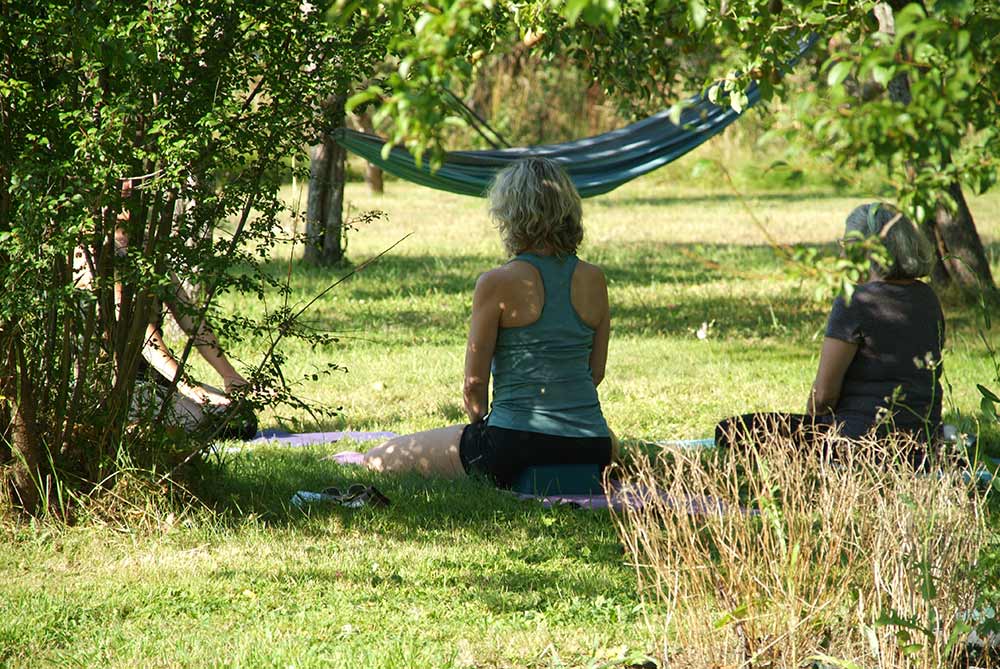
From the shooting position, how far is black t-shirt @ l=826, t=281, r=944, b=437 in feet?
13.4

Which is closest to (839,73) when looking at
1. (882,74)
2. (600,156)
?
(882,74)

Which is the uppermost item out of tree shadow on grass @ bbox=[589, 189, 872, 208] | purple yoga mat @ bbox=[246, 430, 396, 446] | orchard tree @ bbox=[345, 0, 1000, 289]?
tree shadow on grass @ bbox=[589, 189, 872, 208]

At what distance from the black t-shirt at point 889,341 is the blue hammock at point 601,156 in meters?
2.92

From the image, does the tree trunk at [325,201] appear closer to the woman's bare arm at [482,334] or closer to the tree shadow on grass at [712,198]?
the woman's bare arm at [482,334]

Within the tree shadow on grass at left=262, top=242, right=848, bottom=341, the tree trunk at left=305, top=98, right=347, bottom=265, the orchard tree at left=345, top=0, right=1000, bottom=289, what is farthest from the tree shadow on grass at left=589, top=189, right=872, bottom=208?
the orchard tree at left=345, top=0, right=1000, bottom=289

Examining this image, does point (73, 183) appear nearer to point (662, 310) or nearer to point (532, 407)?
point (532, 407)

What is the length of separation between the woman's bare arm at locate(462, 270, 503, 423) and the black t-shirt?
1112mm

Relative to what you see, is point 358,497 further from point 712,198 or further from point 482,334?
point 712,198

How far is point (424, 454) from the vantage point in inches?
170

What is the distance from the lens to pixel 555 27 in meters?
5.16

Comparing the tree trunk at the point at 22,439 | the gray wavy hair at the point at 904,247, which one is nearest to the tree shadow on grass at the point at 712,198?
the gray wavy hair at the point at 904,247

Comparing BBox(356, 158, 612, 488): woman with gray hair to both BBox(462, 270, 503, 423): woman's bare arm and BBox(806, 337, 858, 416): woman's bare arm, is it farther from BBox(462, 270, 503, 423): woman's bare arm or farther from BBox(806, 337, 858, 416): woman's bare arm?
BBox(806, 337, 858, 416): woman's bare arm

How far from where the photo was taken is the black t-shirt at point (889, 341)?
408 cm

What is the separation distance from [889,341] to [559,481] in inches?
46.6
